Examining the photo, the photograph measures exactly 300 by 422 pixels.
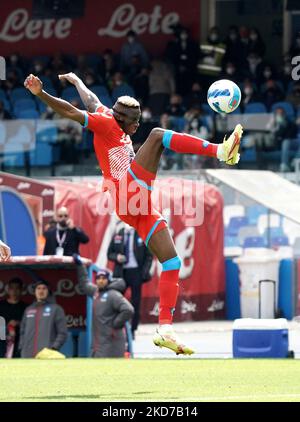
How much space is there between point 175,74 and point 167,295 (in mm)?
22023

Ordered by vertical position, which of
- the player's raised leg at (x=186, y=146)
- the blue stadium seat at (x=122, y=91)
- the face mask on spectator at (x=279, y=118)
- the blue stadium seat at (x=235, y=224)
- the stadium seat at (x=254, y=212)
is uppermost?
the blue stadium seat at (x=122, y=91)

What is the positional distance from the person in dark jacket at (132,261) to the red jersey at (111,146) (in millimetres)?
8563

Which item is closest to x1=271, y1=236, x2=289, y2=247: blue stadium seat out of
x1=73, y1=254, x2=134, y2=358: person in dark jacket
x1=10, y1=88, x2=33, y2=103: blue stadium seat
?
x1=73, y1=254, x2=134, y2=358: person in dark jacket

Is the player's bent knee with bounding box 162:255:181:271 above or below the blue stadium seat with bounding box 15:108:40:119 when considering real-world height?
below

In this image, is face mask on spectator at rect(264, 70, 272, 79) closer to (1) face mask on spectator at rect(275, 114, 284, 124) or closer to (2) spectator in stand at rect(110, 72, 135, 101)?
(2) spectator in stand at rect(110, 72, 135, 101)

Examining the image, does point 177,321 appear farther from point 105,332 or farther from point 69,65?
point 69,65

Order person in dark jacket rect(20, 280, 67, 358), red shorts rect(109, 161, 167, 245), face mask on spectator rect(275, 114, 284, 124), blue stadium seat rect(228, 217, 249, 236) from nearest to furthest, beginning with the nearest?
red shorts rect(109, 161, 167, 245) < person in dark jacket rect(20, 280, 67, 358) < blue stadium seat rect(228, 217, 249, 236) < face mask on spectator rect(275, 114, 284, 124)

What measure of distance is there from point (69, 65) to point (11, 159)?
774 centimetres

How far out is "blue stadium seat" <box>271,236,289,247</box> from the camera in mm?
25531

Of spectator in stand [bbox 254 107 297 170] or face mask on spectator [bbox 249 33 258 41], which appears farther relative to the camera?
face mask on spectator [bbox 249 33 258 41]

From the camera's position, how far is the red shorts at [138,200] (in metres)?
11.7

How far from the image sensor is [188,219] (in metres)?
25.0

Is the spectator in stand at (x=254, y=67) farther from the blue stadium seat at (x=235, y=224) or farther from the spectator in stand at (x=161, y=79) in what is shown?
the blue stadium seat at (x=235, y=224)

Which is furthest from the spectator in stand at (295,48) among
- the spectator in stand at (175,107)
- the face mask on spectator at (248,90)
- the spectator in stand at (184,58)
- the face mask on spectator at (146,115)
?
the face mask on spectator at (146,115)
